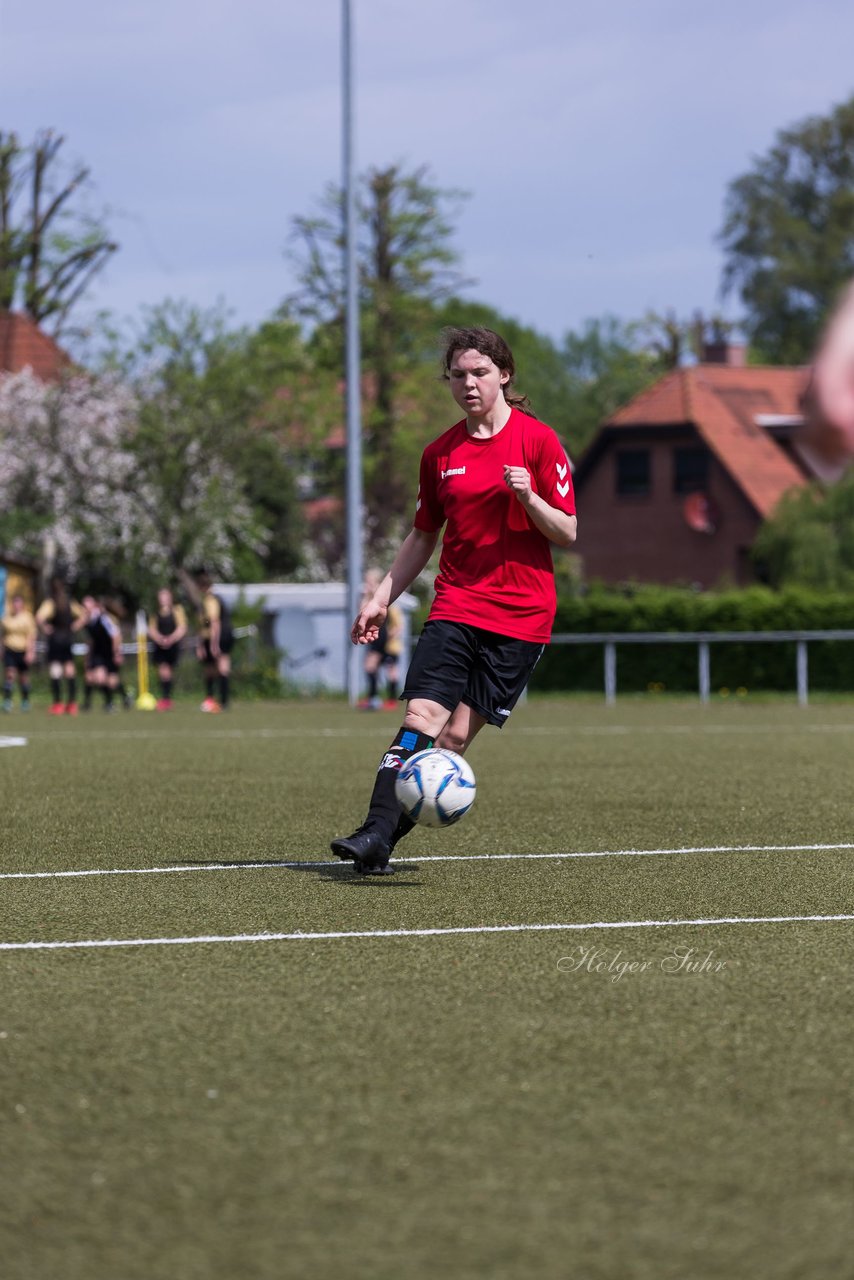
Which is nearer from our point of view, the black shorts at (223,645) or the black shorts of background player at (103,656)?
the black shorts of background player at (103,656)

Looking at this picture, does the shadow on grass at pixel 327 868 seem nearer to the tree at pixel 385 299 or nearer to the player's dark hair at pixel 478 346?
the player's dark hair at pixel 478 346

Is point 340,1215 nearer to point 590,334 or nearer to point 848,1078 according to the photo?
point 848,1078

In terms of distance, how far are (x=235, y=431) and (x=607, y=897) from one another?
40.6 meters

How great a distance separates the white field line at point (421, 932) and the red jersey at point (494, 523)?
146cm

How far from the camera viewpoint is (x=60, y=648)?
29.0 metres

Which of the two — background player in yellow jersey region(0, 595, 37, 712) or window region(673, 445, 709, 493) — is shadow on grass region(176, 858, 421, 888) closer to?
background player in yellow jersey region(0, 595, 37, 712)

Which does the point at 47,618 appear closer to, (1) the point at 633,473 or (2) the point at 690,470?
(2) the point at 690,470

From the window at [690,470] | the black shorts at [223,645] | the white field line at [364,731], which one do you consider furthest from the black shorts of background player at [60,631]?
the window at [690,470]

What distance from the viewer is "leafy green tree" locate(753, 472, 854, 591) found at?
44531 millimetres

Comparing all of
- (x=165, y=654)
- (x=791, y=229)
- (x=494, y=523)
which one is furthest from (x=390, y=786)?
(x=791, y=229)

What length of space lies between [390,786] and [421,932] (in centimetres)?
143

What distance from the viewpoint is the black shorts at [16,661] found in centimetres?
2945

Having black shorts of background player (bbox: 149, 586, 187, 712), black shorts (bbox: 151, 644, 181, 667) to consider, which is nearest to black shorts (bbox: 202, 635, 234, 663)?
black shorts of background player (bbox: 149, 586, 187, 712)

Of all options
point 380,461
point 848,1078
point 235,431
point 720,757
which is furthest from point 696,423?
point 848,1078
